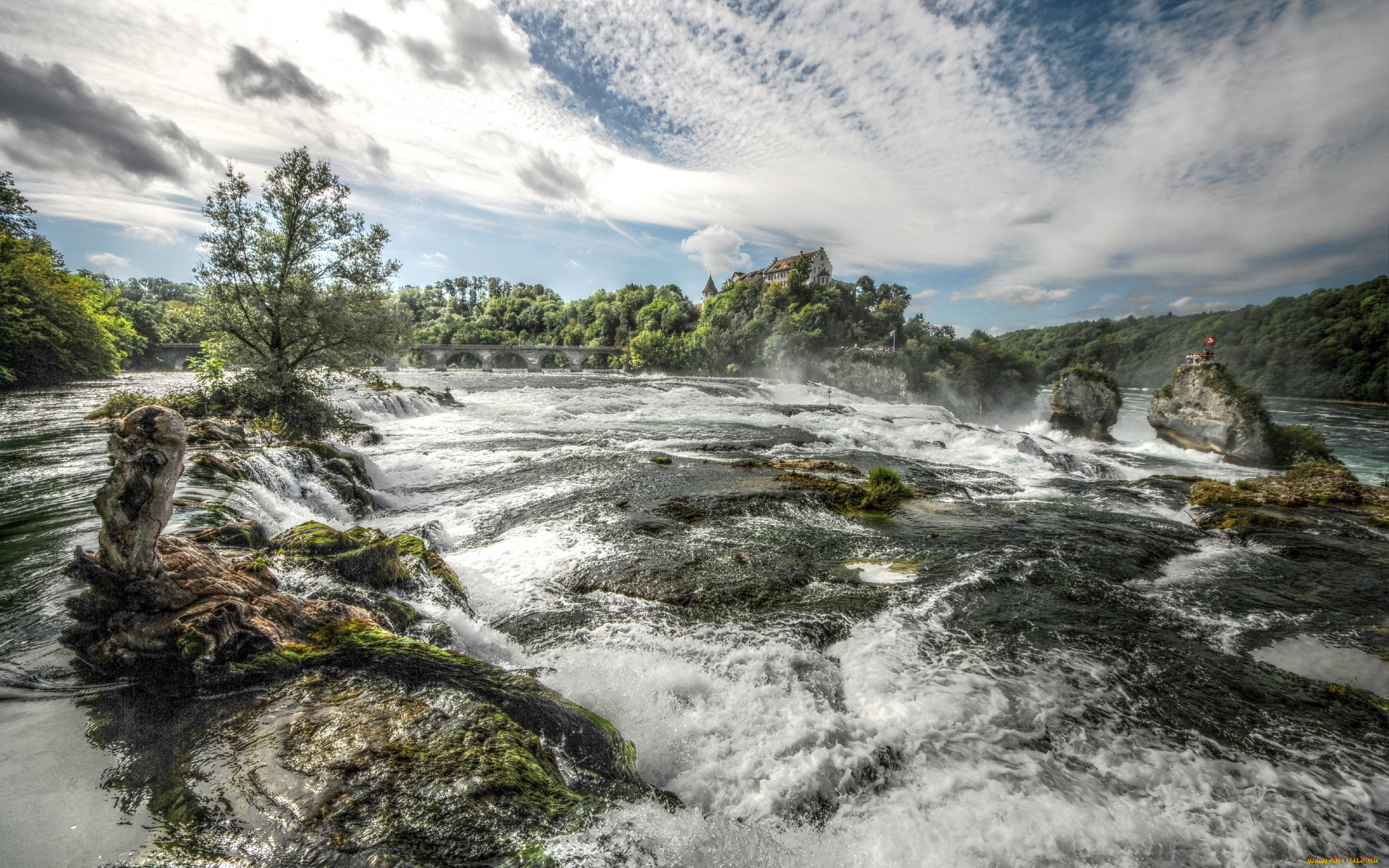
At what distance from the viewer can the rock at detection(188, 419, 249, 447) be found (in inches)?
397

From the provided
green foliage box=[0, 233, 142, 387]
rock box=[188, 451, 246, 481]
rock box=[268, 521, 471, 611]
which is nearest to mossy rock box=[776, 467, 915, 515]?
rock box=[268, 521, 471, 611]

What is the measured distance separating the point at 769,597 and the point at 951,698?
8.14 ft

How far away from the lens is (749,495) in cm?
1116

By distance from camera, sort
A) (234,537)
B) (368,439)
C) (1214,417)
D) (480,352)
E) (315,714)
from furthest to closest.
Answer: (480,352) → (1214,417) → (368,439) → (234,537) → (315,714)

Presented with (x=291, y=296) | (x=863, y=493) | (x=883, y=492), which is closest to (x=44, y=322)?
(x=291, y=296)

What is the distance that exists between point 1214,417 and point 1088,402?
7.44 m

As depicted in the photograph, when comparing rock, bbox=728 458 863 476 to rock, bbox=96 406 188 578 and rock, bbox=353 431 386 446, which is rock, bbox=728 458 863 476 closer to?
rock, bbox=96 406 188 578

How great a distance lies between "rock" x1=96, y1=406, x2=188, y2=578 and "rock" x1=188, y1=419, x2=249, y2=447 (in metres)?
8.59

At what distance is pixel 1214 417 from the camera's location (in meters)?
24.2

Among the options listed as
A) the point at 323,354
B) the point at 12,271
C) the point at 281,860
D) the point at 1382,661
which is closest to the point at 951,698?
the point at 281,860

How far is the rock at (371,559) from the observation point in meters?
5.26

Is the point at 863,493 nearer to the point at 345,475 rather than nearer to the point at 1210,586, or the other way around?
the point at 1210,586

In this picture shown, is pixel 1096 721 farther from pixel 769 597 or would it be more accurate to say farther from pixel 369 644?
pixel 369 644

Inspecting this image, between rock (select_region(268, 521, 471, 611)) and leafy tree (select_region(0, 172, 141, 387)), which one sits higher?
leafy tree (select_region(0, 172, 141, 387))
